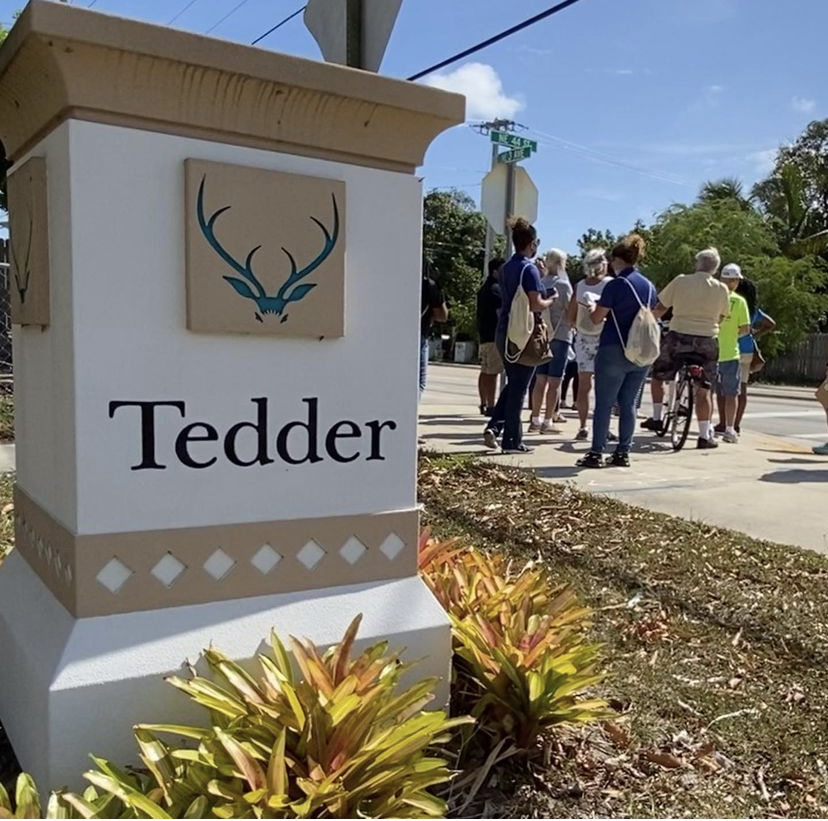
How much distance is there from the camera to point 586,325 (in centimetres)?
823

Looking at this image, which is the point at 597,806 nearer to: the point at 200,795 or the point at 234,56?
the point at 200,795

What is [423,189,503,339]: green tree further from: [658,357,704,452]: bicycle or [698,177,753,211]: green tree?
[658,357,704,452]: bicycle

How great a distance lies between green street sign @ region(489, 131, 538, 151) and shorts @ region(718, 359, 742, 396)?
2.92 m

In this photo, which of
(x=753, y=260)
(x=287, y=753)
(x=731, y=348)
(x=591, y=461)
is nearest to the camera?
(x=287, y=753)

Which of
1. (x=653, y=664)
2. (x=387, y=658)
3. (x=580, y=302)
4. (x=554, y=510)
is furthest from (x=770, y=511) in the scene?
(x=387, y=658)

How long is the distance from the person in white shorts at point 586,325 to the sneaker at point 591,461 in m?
1.42

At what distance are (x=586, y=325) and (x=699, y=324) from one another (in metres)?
1.15

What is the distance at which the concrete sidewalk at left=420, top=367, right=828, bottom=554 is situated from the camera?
199 inches

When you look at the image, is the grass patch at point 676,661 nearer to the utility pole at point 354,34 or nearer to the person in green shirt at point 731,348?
the utility pole at point 354,34

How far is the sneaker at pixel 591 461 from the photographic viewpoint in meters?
6.48

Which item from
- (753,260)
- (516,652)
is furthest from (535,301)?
(753,260)

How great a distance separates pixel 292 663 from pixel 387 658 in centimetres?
26

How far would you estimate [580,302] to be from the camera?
7969mm

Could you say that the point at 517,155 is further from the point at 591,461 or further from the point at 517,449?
the point at 591,461
